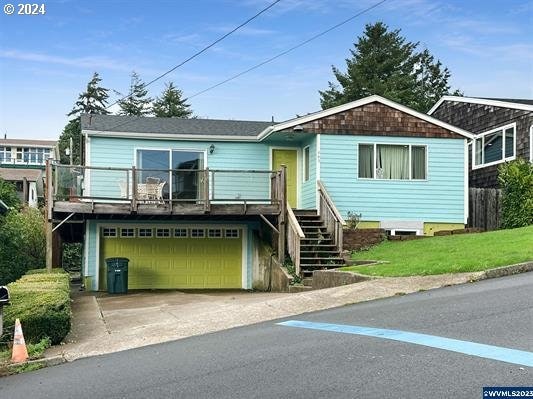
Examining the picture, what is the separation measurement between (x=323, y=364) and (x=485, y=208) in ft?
56.1

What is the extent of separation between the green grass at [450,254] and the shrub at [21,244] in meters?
13.7

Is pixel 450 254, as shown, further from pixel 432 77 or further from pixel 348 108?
pixel 432 77

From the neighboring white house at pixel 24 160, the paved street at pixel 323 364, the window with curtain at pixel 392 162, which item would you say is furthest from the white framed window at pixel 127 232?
the neighboring white house at pixel 24 160

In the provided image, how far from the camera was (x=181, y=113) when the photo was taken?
61.1 meters

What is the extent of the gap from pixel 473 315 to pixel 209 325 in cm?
424

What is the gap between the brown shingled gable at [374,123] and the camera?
816 inches

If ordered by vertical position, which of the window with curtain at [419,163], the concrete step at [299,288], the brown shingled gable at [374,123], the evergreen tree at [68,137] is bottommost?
the concrete step at [299,288]

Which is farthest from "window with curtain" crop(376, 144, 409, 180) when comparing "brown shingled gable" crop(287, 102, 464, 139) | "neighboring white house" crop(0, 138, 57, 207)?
"neighboring white house" crop(0, 138, 57, 207)

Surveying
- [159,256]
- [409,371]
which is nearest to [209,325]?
[409,371]

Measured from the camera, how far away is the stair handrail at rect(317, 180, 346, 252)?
18.0 metres

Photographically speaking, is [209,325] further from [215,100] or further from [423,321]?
[215,100]

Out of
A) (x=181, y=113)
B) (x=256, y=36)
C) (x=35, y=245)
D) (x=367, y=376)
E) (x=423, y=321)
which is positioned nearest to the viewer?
(x=367, y=376)

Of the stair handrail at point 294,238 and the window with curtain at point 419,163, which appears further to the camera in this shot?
the window with curtain at point 419,163

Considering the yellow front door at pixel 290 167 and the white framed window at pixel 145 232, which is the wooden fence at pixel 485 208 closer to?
the yellow front door at pixel 290 167
